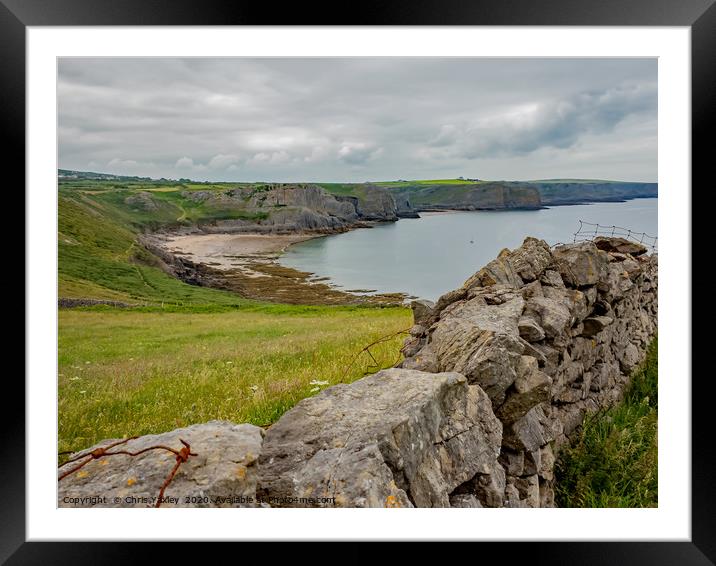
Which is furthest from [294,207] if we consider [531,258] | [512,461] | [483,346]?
[512,461]

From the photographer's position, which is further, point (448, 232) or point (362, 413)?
point (448, 232)

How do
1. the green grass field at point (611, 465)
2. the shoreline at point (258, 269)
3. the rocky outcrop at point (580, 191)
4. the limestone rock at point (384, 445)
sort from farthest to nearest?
the shoreline at point (258, 269) < the rocky outcrop at point (580, 191) < the green grass field at point (611, 465) < the limestone rock at point (384, 445)

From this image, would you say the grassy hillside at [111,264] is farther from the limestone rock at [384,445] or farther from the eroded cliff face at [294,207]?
the limestone rock at [384,445]

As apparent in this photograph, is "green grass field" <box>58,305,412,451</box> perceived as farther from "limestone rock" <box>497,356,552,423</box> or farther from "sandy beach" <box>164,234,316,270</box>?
"limestone rock" <box>497,356,552,423</box>

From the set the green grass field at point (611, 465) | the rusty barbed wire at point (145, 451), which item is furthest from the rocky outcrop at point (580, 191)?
the rusty barbed wire at point (145, 451)

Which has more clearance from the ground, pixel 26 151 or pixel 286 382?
pixel 26 151

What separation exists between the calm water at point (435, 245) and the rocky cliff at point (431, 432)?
6.09 ft
